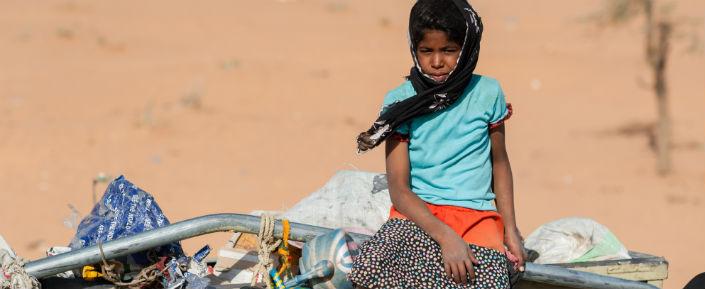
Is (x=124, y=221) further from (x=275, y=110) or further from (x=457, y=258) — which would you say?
(x=275, y=110)

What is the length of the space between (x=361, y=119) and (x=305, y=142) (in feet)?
5.31

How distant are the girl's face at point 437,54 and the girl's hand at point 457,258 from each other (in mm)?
490

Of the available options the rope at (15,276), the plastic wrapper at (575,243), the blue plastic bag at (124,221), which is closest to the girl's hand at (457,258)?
the blue plastic bag at (124,221)

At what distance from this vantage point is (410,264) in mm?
3066

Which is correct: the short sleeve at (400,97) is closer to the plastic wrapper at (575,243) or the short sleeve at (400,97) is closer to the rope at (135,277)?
the rope at (135,277)

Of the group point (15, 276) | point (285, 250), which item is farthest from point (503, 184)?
point (15, 276)

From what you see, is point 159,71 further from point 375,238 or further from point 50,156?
point 375,238

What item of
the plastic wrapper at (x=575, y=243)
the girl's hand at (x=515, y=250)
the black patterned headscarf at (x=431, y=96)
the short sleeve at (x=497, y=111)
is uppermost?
the black patterned headscarf at (x=431, y=96)

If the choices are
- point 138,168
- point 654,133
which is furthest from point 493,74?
point 138,168

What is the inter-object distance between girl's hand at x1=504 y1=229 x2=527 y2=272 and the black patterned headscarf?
484 mm

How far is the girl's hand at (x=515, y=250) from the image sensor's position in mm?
3223

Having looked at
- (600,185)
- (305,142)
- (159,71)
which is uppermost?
(159,71)

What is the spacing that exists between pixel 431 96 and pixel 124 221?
111 centimetres

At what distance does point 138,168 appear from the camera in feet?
37.5
